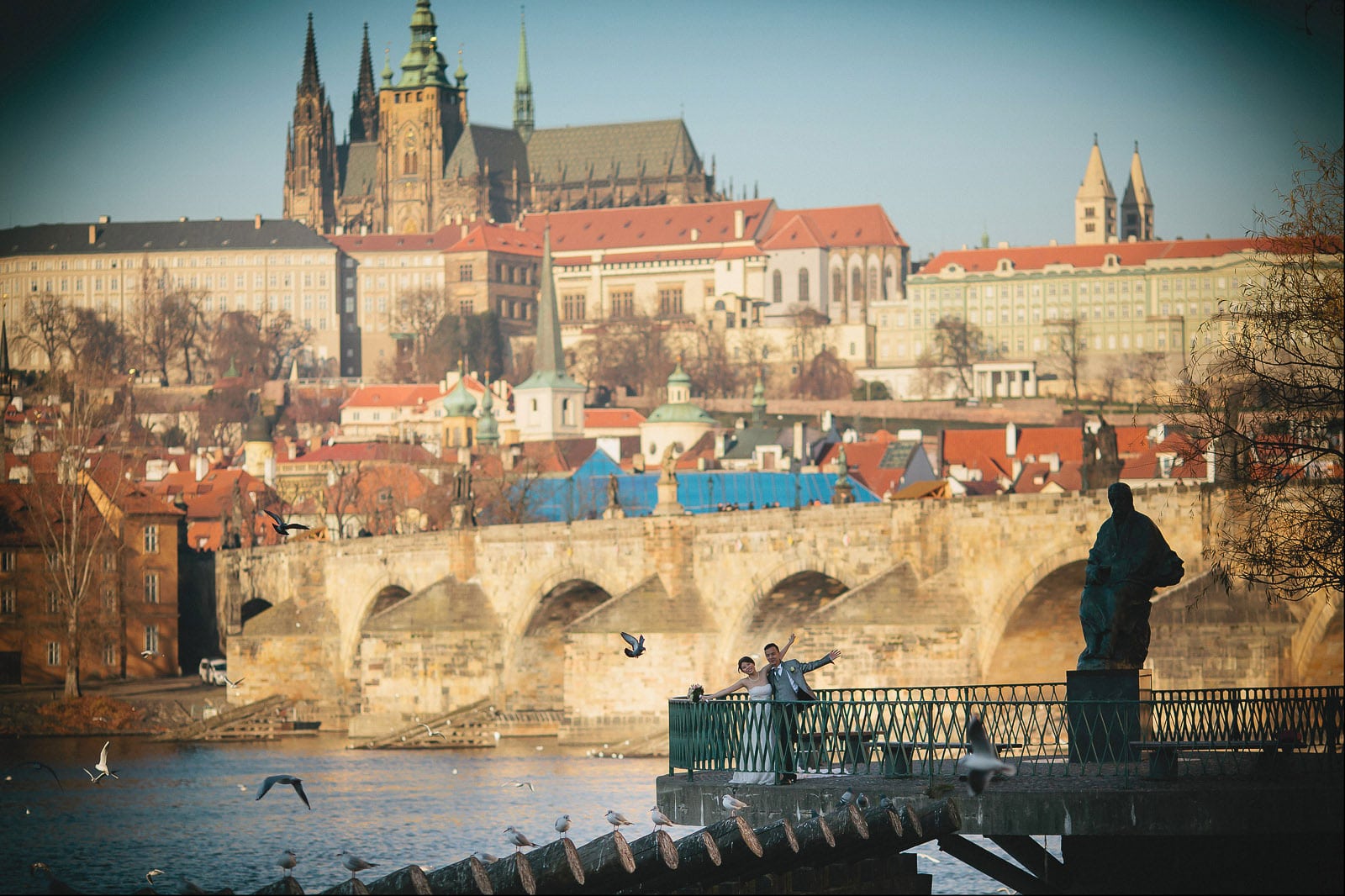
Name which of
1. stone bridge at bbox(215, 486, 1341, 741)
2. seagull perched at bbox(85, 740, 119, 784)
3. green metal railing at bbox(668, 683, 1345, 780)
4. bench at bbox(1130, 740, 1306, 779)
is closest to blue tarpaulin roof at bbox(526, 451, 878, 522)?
stone bridge at bbox(215, 486, 1341, 741)

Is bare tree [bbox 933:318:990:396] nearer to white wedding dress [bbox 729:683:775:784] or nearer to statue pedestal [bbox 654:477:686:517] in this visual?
statue pedestal [bbox 654:477:686:517]

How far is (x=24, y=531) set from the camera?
6681cm

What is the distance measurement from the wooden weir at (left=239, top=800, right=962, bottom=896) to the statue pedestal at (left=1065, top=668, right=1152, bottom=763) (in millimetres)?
1469

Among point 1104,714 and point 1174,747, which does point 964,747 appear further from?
point 1174,747

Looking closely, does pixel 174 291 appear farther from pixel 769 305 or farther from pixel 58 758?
pixel 58 758

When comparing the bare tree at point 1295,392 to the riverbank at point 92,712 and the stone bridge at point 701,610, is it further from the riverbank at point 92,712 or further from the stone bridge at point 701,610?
the riverbank at point 92,712

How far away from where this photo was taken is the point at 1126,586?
17.0m

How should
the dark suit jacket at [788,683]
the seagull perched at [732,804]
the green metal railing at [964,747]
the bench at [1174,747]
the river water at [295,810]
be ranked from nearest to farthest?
the bench at [1174,747]
the green metal railing at [964,747]
the seagull perched at [732,804]
the dark suit jacket at [788,683]
the river water at [295,810]

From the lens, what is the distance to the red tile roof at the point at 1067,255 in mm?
182125

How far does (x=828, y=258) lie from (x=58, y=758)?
143 meters

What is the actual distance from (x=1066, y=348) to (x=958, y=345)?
315 inches

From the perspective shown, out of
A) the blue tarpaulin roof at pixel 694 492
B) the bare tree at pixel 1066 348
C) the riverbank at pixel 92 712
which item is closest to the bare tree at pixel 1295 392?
the riverbank at pixel 92 712

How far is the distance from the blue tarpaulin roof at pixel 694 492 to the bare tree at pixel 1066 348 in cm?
7792

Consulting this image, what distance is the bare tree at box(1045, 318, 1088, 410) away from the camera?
17750 centimetres
